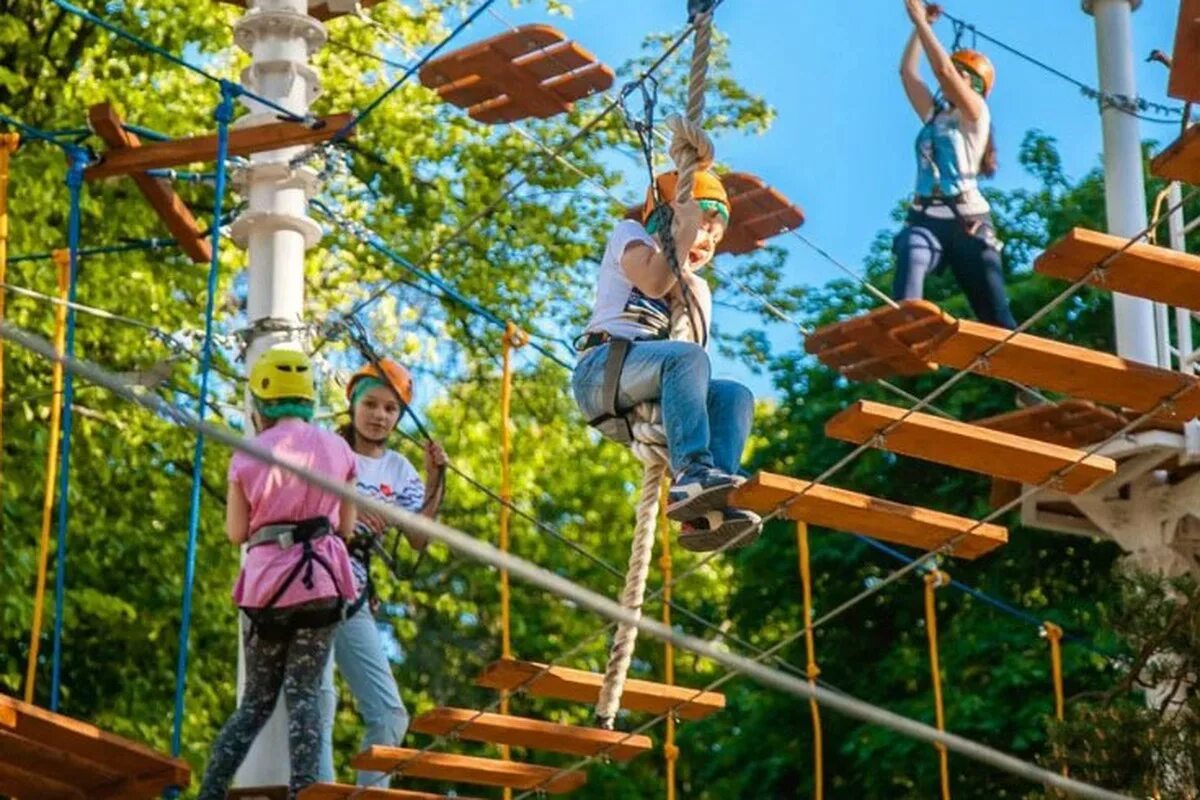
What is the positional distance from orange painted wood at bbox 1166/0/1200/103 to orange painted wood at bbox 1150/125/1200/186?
19 cm

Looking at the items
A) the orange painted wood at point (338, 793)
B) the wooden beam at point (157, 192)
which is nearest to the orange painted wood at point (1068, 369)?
the orange painted wood at point (338, 793)

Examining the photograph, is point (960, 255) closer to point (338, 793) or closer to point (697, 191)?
point (697, 191)

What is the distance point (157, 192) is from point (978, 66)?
127 inches

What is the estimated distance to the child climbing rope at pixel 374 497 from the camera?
8.51 metres

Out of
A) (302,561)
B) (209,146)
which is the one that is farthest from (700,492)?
(209,146)

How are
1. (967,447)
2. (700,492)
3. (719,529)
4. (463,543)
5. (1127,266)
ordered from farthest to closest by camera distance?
(967,447) → (1127,266) → (719,529) → (700,492) → (463,543)

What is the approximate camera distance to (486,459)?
17.9m

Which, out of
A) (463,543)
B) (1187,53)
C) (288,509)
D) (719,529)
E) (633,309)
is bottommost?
(463,543)

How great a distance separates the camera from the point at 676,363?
24.0ft

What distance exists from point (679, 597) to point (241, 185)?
1034 cm

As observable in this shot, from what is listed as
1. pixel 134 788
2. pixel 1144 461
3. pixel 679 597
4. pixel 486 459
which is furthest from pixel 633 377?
pixel 679 597

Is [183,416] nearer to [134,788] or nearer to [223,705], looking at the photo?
[134,788]

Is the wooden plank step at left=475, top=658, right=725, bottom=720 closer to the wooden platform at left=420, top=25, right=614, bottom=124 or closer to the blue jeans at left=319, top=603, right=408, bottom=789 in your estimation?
the blue jeans at left=319, top=603, right=408, bottom=789

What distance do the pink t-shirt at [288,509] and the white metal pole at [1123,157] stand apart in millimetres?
3965
